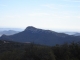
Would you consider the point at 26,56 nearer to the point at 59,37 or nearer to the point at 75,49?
the point at 75,49

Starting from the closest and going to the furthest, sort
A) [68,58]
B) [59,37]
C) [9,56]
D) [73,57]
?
1. [9,56]
2. [68,58]
3. [73,57]
4. [59,37]

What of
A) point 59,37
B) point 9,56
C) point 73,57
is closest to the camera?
point 9,56

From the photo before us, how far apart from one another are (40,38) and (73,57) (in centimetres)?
15278

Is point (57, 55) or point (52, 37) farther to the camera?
point (52, 37)

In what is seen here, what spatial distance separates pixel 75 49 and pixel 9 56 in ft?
53.8

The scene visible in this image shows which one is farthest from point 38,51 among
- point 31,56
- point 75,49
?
point 75,49

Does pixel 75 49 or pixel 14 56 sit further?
pixel 75 49

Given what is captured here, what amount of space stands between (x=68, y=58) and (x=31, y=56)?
26.0ft

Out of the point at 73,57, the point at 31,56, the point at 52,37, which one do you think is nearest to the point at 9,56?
the point at 31,56

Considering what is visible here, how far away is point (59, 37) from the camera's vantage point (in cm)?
19238

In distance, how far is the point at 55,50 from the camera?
4619 centimetres

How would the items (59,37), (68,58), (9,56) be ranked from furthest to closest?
(59,37) < (68,58) < (9,56)

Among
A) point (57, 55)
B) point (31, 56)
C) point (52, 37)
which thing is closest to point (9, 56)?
point (31, 56)

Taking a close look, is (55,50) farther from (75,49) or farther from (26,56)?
(26,56)
